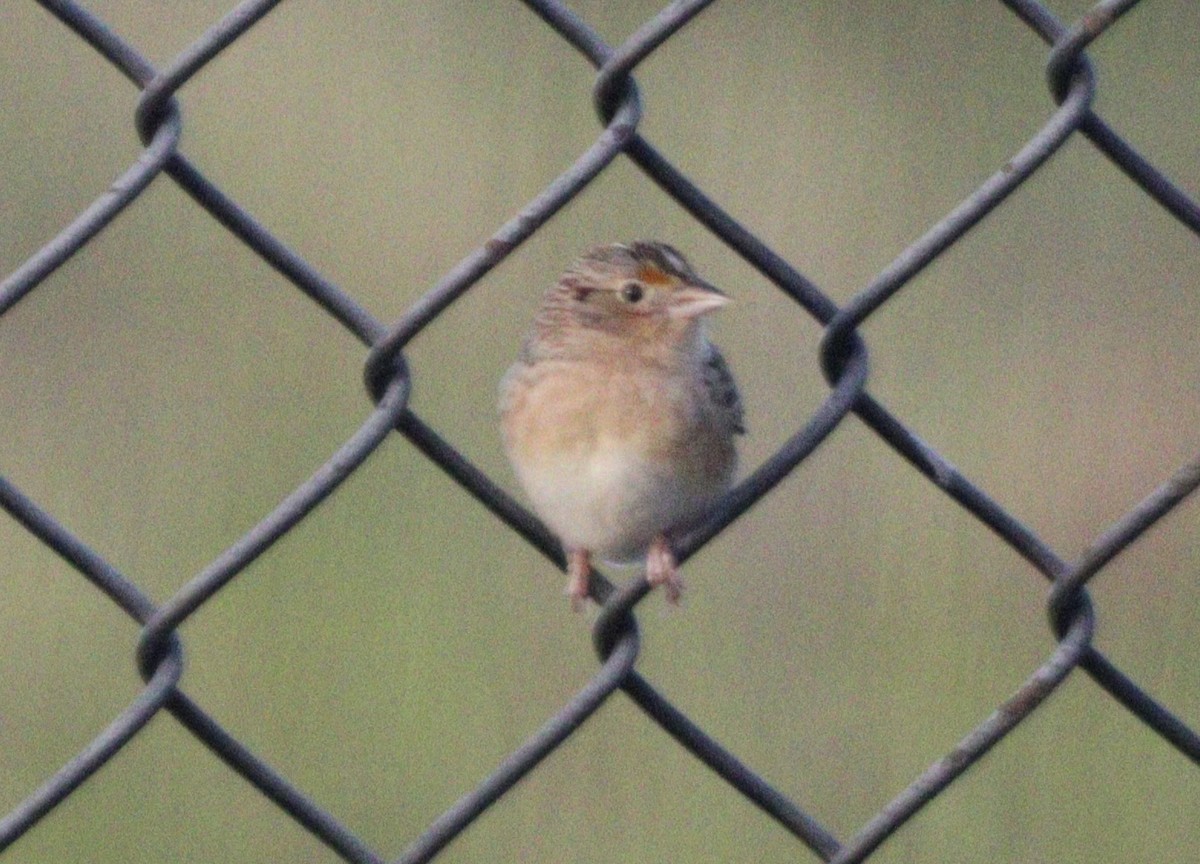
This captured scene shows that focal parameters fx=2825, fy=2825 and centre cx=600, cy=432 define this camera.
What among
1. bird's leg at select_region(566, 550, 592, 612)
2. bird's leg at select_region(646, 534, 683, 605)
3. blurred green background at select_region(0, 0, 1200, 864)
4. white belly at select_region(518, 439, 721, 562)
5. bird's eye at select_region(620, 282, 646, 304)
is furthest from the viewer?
blurred green background at select_region(0, 0, 1200, 864)

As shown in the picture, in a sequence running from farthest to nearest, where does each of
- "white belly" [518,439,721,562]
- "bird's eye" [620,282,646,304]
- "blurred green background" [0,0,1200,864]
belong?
1. "blurred green background" [0,0,1200,864]
2. "bird's eye" [620,282,646,304]
3. "white belly" [518,439,721,562]

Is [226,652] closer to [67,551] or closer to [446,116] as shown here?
[446,116]

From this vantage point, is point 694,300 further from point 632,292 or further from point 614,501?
point 614,501

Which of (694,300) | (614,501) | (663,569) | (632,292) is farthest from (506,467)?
(663,569)

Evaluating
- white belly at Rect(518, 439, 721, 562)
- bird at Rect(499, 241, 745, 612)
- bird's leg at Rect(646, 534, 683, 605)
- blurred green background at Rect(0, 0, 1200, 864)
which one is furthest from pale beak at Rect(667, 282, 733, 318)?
blurred green background at Rect(0, 0, 1200, 864)

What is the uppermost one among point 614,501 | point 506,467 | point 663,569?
point 663,569

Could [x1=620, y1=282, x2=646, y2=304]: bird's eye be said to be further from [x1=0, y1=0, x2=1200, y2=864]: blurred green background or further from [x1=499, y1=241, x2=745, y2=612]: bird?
[x1=0, y1=0, x2=1200, y2=864]: blurred green background

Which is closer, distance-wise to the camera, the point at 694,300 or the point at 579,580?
the point at 579,580
